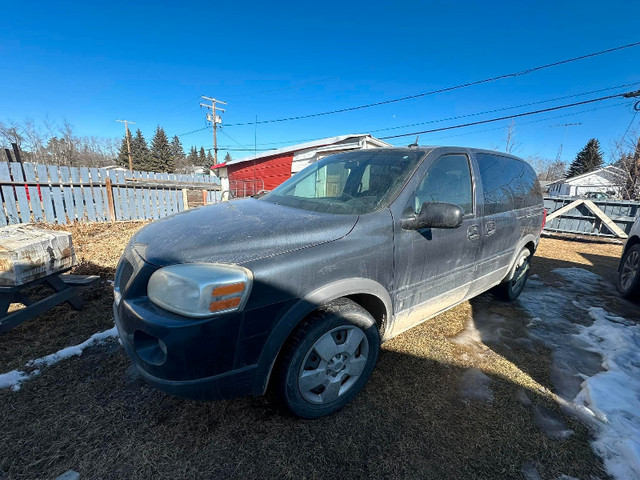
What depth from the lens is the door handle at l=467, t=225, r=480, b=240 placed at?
255cm

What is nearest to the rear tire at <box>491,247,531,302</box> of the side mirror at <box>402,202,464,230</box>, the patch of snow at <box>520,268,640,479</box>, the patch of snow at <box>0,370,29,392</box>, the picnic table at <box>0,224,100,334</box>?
the patch of snow at <box>520,268,640,479</box>

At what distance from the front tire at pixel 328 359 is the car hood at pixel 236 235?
0.48 meters

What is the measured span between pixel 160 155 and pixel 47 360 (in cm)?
5840

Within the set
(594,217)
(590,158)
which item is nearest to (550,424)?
(594,217)

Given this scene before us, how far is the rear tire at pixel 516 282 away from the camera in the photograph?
147 inches

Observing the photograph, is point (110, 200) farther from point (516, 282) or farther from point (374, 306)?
point (516, 282)

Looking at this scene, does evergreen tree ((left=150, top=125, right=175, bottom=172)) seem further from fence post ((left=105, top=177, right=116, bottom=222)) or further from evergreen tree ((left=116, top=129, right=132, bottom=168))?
fence post ((left=105, top=177, right=116, bottom=222))

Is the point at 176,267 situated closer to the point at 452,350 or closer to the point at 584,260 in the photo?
the point at 452,350

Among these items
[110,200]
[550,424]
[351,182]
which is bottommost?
[550,424]

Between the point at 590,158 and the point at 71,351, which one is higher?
the point at 590,158

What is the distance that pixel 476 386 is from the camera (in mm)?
2293

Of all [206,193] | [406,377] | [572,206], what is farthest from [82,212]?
[572,206]

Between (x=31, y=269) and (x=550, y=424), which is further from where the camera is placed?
(x=31, y=269)

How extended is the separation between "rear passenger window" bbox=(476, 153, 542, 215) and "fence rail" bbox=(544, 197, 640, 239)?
7.70m
